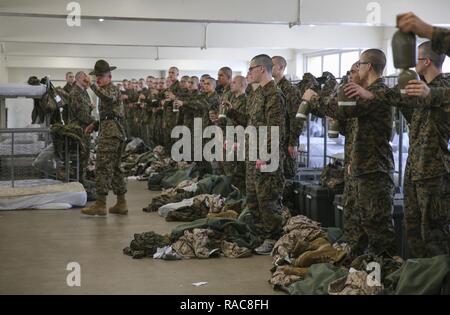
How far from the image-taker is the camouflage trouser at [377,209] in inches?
206

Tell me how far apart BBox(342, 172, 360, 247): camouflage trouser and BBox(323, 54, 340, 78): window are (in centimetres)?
1443

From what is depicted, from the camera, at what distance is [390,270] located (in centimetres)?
489

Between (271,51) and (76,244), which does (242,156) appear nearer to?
(76,244)

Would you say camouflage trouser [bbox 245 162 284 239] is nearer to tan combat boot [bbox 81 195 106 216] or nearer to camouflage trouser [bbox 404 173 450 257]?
camouflage trouser [bbox 404 173 450 257]

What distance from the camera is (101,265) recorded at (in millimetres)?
6082

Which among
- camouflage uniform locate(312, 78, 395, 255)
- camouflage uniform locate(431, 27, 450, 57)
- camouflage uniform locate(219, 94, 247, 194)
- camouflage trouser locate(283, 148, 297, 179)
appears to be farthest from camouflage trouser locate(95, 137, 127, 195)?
camouflage uniform locate(431, 27, 450, 57)

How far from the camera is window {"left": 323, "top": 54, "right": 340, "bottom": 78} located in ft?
65.1

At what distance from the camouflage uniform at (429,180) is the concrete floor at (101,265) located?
4.17 feet

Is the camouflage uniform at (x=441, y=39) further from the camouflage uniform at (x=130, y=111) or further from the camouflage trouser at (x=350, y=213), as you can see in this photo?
the camouflage uniform at (x=130, y=111)

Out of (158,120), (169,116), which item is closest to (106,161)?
(169,116)

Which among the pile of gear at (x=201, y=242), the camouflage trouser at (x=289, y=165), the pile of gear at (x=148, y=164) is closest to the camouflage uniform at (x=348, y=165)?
the pile of gear at (x=201, y=242)

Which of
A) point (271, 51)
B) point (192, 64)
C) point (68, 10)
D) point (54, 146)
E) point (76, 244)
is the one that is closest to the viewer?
point (76, 244)
